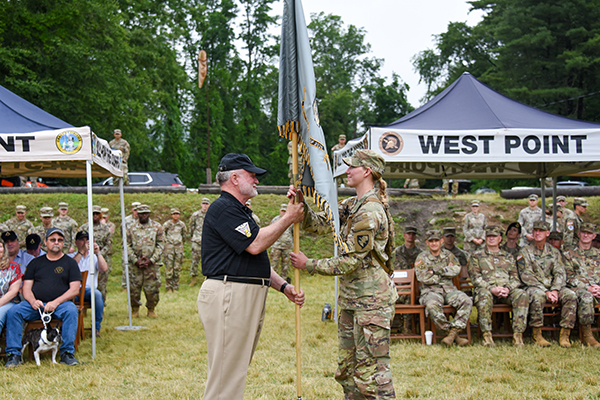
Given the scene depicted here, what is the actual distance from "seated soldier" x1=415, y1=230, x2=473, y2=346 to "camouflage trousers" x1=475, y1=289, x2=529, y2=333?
0.16 meters

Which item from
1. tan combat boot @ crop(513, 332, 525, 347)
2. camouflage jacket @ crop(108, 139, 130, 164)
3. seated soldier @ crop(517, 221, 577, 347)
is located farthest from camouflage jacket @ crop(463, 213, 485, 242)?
camouflage jacket @ crop(108, 139, 130, 164)

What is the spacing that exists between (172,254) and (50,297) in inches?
255

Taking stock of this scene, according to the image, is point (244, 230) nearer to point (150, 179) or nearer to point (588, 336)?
point (588, 336)

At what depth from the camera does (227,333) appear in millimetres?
3584

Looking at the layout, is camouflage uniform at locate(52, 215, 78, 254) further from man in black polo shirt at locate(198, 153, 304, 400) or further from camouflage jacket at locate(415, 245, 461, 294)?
man in black polo shirt at locate(198, 153, 304, 400)

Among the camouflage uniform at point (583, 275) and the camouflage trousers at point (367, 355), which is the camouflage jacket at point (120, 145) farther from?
the camouflage trousers at point (367, 355)

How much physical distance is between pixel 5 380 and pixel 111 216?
12089mm

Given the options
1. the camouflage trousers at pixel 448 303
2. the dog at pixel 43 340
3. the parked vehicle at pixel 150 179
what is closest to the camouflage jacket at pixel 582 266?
the camouflage trousers at pixel 448 303

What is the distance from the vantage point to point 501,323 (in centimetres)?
837

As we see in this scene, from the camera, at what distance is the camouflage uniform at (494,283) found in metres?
7.20

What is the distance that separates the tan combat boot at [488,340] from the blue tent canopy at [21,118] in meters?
5.94

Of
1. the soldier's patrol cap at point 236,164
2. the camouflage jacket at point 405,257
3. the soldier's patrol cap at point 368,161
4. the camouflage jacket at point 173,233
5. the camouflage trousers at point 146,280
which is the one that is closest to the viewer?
the soldier's patrol cap at point 236,164

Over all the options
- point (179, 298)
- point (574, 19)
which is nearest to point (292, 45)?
point (179, 298)

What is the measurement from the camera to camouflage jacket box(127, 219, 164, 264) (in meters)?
9.76
